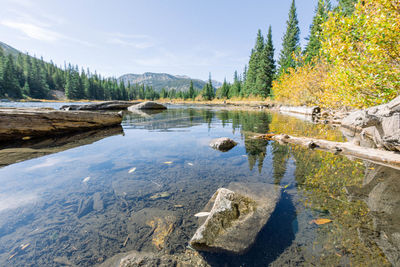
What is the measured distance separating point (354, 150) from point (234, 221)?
4301mm

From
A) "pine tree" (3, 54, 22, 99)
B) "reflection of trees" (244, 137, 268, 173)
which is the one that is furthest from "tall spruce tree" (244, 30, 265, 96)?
"pine tree" (3, 54, 22, 99)

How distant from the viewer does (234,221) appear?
6.08ft

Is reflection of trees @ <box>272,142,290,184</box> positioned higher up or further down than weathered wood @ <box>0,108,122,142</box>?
further down

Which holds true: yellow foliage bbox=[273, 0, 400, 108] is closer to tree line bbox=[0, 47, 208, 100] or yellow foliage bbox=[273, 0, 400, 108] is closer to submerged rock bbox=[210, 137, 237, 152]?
submerged rock bbox=[210, 137, 237, 152]

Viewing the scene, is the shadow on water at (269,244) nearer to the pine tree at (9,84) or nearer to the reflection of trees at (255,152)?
the reflection of trees at (255,152)

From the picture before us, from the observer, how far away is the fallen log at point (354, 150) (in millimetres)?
3498

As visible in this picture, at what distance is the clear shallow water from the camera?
1.54 metres

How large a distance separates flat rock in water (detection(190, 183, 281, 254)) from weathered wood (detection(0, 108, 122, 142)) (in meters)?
7.27

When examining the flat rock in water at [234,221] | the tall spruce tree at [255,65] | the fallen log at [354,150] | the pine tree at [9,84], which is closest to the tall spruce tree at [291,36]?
the tall spruce tree at [255,65]

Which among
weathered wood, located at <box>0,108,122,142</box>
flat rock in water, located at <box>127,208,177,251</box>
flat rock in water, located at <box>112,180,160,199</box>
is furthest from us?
weathered wood, located at <box>0,108,122,142</box>

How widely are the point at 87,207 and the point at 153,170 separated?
1.36 metres

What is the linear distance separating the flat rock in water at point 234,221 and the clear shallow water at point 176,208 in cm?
9

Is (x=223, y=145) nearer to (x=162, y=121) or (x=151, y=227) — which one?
(x=151, y=227)

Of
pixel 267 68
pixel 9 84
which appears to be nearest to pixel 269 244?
pixel 267 68
